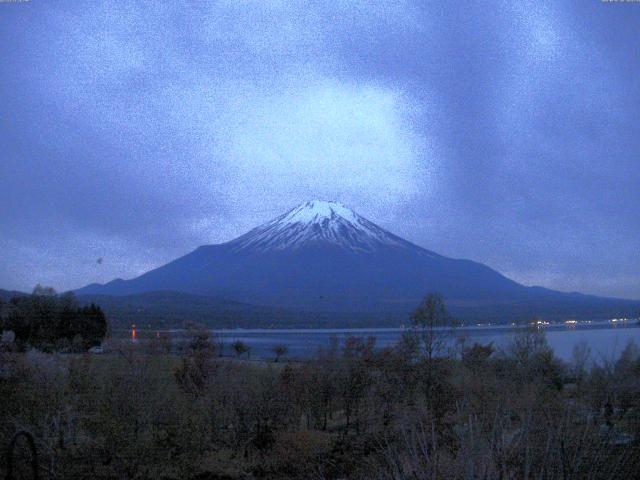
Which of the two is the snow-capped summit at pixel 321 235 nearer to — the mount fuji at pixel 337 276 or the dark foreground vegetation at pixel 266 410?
the mount fuji at pixel 337 276

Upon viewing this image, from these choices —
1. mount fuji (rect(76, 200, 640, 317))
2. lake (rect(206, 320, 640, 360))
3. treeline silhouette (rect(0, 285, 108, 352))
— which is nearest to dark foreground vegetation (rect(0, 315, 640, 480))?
lake (rect(206, 320, 640, 360))

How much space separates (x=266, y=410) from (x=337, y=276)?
4309 inches

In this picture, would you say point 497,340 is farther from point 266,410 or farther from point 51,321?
point 266,410

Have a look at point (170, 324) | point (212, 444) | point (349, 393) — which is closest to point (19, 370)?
point (212, 444)

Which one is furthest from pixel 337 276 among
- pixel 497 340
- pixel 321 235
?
pixel 497 340

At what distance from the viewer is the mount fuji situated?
359 feet

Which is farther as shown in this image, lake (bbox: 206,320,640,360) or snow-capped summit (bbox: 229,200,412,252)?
snow-capped summit (bbox: 229,200,412,252)

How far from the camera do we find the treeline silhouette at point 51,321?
1480 inches

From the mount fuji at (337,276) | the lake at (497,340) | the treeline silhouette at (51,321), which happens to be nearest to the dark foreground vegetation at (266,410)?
the lake at (497,340)

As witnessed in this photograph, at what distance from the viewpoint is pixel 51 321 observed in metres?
39.5

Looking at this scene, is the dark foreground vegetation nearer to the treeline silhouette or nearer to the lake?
the lake

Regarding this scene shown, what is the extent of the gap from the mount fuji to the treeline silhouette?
57722 millimetres

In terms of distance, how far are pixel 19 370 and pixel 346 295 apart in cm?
9885

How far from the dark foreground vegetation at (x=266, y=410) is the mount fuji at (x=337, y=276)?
2930 inches
